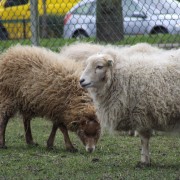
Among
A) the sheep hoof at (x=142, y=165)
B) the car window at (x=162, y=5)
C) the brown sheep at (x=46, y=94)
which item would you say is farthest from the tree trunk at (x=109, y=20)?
the sheep hoof at (x=142, y=165)

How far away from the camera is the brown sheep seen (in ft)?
22.9

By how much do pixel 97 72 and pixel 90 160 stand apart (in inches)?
35.8

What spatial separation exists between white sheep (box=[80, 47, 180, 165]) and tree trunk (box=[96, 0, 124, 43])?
3.25 m

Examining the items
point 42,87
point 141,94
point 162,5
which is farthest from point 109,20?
point 141,94

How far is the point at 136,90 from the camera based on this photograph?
591 centimetres

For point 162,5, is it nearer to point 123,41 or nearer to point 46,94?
point 123,41

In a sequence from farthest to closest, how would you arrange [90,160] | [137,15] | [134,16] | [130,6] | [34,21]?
[130,6] → [134,16] → [137,15] → [34,21] → [90,160]

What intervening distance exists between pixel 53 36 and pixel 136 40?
1.46 metres

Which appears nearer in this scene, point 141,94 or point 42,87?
point 141,94

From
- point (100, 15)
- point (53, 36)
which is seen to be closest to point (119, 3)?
point (100, 15)

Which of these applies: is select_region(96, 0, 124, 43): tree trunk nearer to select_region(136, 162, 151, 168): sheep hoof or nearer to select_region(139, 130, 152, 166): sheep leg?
select_region(139, 130, 152, 166): sheep leg

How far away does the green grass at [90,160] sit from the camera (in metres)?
5.56

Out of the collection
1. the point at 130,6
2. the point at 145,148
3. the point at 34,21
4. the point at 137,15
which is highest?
the point at 130,6

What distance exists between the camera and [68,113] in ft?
23.1
